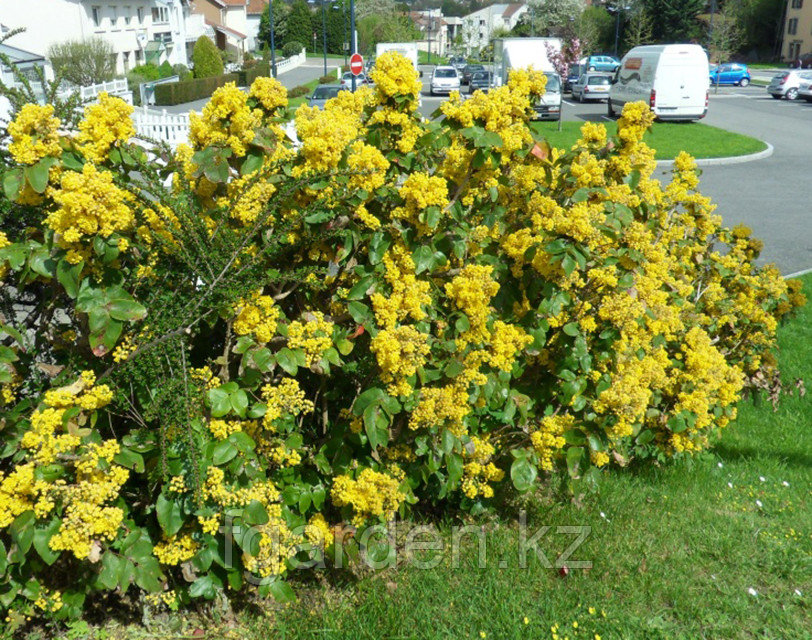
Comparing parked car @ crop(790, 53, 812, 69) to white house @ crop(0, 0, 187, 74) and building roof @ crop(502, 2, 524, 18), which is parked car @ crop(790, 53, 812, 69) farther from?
building roof @ crop(502, 2, 524, 18)

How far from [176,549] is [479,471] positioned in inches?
48.2

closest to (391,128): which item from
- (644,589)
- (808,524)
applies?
(644,589)

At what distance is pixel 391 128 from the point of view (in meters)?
3.00

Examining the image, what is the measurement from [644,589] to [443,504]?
0.99 m

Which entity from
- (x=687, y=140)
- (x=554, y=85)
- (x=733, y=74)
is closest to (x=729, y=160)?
(x=687, y=140)

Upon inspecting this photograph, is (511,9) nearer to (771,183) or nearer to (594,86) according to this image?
(594,86)

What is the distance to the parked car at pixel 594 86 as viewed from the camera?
3158 centimetres

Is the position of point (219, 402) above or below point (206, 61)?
below

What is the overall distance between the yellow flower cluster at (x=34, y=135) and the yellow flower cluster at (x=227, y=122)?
57 centimetres

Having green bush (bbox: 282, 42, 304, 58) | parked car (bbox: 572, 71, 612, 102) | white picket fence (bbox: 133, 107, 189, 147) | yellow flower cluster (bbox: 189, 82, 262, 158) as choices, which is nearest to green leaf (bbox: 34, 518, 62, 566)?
yellow flower cluster (bbox: 189, 82, 262, 158)

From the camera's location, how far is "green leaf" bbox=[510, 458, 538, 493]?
2.98m

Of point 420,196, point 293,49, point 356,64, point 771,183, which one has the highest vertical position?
point 293,49

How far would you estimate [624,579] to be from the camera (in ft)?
10.0

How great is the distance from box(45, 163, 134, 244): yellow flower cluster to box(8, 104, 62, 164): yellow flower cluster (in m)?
0.24
